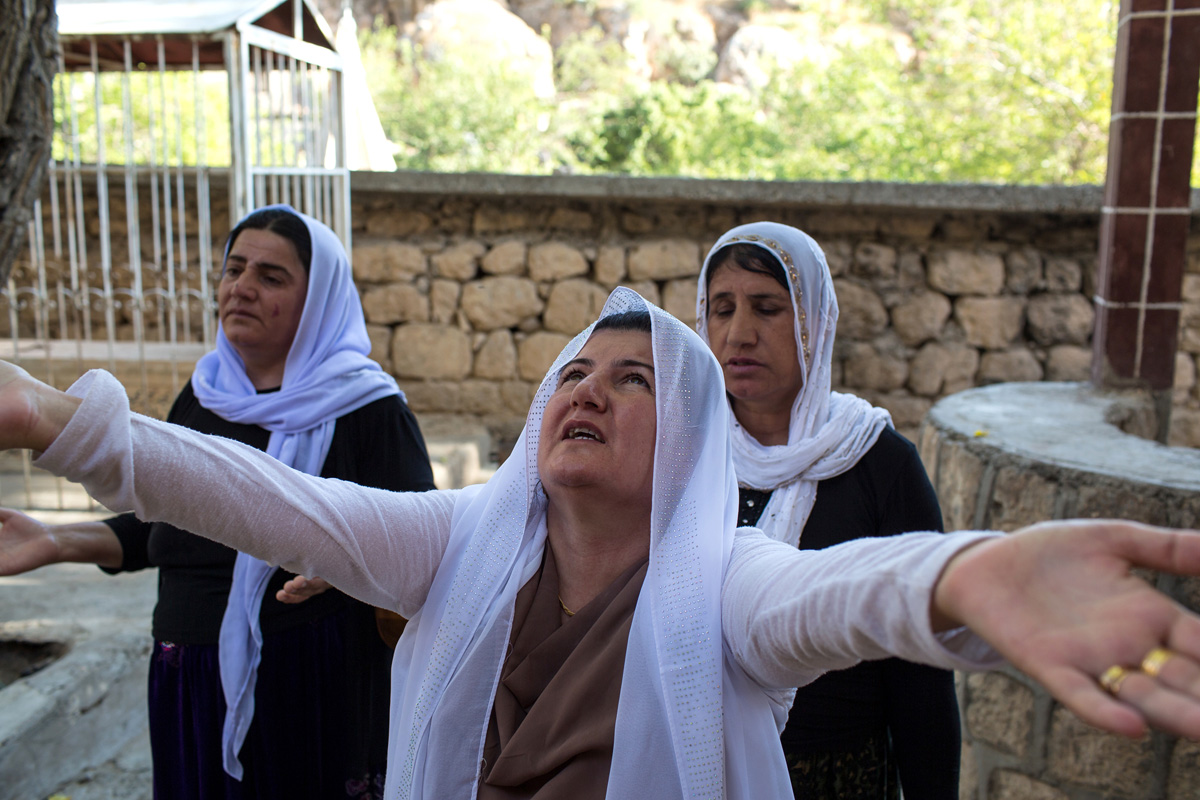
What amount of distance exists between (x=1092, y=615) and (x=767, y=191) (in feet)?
16.1

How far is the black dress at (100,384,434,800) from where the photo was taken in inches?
79.0

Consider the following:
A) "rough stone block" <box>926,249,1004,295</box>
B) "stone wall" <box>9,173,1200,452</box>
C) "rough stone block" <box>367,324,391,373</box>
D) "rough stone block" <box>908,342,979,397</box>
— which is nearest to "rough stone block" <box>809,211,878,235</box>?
"stone wall" <box>9,173,1200,452</box>

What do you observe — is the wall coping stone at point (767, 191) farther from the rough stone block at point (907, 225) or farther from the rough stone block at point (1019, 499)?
the rough stone block at point (1019, 499)

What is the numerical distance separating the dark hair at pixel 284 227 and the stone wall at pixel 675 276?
330cm

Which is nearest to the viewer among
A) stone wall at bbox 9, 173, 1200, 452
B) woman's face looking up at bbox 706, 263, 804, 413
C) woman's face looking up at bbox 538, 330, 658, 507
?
woman's face looking up at bbox 538, 330, 658, 507

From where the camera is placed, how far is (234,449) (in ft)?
3.78

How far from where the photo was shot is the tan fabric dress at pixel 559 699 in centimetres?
117

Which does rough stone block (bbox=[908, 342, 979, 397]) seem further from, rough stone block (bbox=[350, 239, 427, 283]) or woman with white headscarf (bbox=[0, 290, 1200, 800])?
woman with white headscarf (bbox=[0, 290, 1200, 800])

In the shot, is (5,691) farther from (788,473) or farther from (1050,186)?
(1050,186)

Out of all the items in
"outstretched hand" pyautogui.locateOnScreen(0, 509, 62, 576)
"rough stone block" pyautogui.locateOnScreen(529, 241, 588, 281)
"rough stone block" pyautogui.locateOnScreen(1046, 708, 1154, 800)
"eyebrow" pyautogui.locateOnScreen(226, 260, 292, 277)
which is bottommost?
"rough stone block" pyautogui.locateOnScreen(1046, 708, 1154, 800)

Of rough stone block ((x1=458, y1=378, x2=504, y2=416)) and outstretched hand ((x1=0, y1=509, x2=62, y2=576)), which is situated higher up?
outstretched hand ((x1=0, y1=509, x2=62, y2=576))

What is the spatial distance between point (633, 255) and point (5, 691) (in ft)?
13.0

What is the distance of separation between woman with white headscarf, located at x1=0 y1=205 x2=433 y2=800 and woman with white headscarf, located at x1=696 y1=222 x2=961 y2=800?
0.81 meters

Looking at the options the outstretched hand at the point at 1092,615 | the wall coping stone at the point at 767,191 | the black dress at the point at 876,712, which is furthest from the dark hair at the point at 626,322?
the wall coping stone at the point at 767,191
